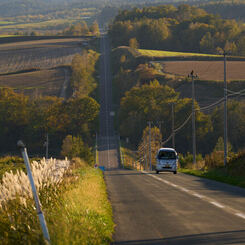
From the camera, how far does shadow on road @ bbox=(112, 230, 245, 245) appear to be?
10289 mm

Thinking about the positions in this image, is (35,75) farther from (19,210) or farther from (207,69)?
(19,210)

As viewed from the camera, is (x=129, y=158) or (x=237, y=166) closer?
(x=237, y=166)

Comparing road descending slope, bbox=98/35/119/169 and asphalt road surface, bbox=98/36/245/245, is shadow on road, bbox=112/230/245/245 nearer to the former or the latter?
asphalt road surface, bbox=98/36/245/245

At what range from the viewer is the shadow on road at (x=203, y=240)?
10289 mm

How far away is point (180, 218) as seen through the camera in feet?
45.1

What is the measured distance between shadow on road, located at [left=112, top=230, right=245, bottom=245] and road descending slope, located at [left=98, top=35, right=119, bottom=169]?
88417 millimetres

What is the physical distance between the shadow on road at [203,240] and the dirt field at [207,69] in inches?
4713

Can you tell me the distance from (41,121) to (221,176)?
118m

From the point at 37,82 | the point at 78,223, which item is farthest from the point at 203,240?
the point at 37,82

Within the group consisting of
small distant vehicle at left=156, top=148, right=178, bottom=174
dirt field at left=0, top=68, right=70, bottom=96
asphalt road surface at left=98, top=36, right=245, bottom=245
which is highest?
dirt field at left=0, top=68, right=70, bottom=96

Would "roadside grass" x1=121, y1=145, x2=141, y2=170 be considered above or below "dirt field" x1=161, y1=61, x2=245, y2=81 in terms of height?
below

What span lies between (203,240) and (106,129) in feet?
429

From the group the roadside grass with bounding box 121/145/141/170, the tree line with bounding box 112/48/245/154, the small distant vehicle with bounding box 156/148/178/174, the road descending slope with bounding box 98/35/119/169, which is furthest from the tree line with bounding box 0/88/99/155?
the small distant vehicle with bounding box 156/148/178/174

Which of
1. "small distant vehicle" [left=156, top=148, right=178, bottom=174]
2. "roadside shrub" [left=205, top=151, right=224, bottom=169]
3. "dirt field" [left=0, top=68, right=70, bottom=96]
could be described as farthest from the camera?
"dirt field" [left=0, top=68, right=70, bottom=96]
